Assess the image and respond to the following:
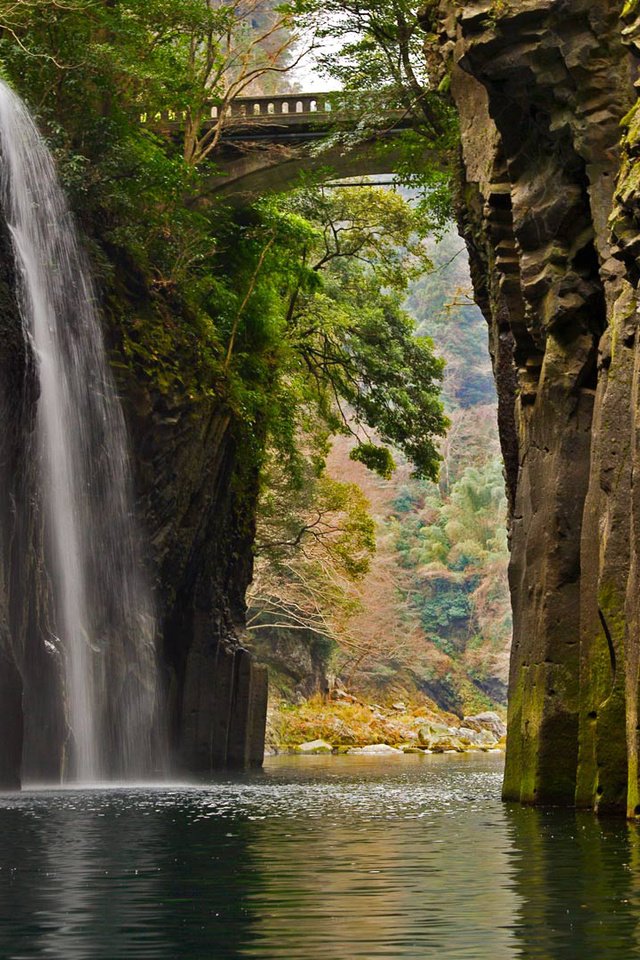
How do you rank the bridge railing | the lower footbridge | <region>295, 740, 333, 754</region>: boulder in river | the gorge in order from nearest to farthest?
the gorge < the bridge railing < the lower footbridge < <region>295, 740, 333, 754</region>: boulder in river

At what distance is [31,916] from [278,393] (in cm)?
3246

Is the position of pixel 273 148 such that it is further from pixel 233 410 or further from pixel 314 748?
pixel 314 748

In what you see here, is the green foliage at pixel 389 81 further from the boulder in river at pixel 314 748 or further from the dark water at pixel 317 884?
the boulder in river at pixel 314 748

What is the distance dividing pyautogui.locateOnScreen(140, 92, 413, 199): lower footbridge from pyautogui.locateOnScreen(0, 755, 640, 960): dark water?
952 inches

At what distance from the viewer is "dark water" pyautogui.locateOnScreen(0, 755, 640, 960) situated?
6.93 metres

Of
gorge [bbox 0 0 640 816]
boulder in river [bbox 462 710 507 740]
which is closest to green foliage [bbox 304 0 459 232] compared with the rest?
gorge [bbox 0 0 640 816]

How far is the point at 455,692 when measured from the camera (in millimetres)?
76000

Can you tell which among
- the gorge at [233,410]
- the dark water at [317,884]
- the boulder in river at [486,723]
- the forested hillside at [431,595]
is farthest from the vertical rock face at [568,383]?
the boulder in river at [486,723]

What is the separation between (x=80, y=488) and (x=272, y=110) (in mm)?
14675

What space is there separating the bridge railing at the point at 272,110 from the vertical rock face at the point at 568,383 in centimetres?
1773

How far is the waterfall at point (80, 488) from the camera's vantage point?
1107 inches

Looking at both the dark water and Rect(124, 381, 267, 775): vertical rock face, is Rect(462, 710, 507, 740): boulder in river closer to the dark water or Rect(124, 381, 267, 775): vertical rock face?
Rect(124, 381, 267, 775): vertical rock face

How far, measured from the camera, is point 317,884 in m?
9.30

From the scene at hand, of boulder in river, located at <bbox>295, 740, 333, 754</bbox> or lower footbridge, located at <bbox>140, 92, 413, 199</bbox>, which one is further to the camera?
boulder in river, located at <bbox>295, 740, 333, 754</bbox>
